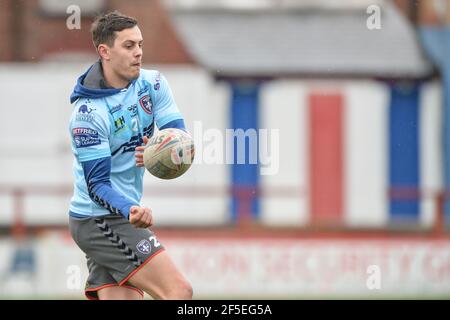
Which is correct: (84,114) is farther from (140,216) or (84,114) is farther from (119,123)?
(140,216)

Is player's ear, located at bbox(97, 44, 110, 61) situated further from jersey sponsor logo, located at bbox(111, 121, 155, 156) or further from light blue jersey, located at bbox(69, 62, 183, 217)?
jersey sponsor logo, located at bbox(111, 121, 155, 156)

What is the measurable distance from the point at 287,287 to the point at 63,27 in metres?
6.04

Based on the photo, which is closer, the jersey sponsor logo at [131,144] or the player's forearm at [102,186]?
the player's forearm at [102,186]

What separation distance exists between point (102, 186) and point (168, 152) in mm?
395

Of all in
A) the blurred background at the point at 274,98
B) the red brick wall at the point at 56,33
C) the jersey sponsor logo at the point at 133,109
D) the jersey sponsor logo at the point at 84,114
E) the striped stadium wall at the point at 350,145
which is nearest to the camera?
the jersey sponsor logo at the point at 84,114

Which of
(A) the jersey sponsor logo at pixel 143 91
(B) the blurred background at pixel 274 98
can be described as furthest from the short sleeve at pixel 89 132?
(B) the blurred background at pixel 274 98

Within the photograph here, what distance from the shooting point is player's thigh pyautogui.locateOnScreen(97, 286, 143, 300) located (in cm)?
715

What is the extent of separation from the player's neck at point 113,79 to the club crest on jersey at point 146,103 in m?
0.12

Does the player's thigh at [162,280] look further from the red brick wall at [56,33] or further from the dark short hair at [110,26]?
the red brick wall at [56,33]

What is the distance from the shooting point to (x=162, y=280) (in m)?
6.88

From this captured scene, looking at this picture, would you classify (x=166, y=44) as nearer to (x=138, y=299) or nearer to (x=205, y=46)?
(x=205, y=46)

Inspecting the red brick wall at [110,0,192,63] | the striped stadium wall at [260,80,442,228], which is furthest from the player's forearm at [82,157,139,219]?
the red brick wall at [110,0,192,63]

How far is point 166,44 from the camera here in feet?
59.9

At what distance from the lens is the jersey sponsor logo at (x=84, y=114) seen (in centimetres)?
692
